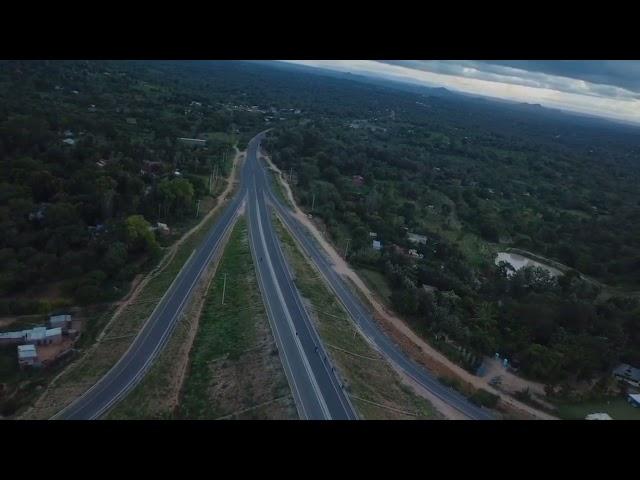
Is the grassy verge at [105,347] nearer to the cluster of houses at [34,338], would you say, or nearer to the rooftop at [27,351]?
the cluster of houses at [34,338]

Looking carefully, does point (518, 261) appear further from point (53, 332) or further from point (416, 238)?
point (53, 332)

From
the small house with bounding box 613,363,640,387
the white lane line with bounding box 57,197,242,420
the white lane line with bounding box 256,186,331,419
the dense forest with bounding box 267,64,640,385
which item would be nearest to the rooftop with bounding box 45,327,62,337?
the white lane line with bounding box 57,197,242,420

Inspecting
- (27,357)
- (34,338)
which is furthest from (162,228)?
(27,357)

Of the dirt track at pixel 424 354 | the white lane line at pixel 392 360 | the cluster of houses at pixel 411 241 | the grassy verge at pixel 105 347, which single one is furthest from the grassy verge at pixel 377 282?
the grassy verge at pixel 105 347

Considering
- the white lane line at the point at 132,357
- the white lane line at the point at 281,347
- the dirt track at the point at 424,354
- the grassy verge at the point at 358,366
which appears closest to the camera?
the white lane line at the point at 281,347

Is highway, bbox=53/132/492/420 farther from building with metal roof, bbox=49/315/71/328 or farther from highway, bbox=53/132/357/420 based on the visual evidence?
building with metal roof, bbox=49/315/71/328

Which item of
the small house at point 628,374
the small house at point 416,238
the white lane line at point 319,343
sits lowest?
the small house at point 628,374
